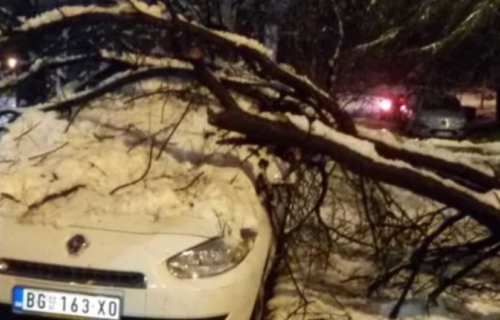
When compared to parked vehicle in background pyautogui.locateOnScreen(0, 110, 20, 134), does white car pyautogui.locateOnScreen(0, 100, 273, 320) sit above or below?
below

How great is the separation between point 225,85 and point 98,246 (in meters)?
1.87

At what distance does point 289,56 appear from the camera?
34.1ft

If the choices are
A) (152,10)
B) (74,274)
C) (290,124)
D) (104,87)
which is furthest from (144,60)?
(74,274)

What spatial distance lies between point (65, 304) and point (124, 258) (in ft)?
1.14

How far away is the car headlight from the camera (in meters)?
4.87

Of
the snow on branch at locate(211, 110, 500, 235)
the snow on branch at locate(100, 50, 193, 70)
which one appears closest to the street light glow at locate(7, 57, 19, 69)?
the snow on branch at locate(100, 50, 193, 70)

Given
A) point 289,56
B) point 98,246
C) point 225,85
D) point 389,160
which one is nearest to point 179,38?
point 225,85

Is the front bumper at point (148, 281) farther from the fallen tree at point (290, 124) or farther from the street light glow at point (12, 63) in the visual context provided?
the street light glow at point (12, 63)

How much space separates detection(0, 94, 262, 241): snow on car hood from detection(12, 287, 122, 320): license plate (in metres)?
0.35

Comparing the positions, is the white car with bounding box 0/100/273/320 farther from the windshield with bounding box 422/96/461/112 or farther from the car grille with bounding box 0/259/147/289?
the windshield with bounding box 422/96/461/112

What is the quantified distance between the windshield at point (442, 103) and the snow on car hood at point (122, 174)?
2032cm

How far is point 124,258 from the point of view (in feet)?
15.8

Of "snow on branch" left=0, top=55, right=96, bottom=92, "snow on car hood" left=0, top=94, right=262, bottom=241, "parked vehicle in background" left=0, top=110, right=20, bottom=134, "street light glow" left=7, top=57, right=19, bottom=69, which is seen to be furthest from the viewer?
"street light glow" left=7, top=57, right=19, bottom=69

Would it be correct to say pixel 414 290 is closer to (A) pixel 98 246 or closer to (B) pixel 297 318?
(B) pixel 297 318
